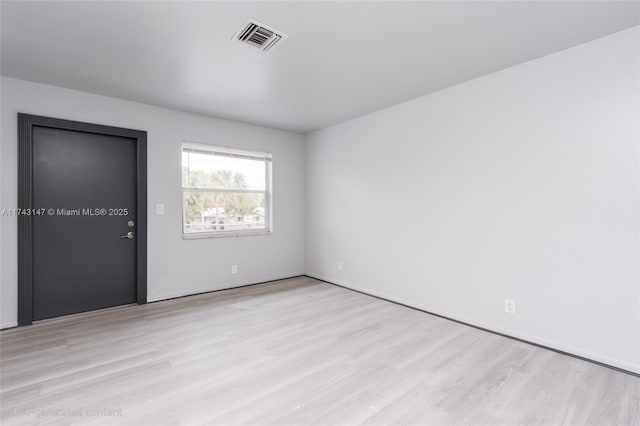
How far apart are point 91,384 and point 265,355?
3.93ft

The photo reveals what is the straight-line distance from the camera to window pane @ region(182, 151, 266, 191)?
414 centimetres

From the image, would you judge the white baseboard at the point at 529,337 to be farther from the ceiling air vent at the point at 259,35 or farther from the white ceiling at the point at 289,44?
the ceiling air vent at the point at 259,35

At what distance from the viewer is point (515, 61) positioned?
268 centimetres

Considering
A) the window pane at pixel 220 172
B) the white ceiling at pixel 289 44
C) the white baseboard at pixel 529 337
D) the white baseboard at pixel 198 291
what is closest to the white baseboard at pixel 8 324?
the white baseboard at pixel 198 291


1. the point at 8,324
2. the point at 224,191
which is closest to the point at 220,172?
the point at 224,191

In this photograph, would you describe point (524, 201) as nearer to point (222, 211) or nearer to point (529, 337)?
point (529, 337)

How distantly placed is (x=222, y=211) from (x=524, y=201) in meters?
3.77

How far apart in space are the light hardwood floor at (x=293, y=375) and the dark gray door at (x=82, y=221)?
0.34 metres

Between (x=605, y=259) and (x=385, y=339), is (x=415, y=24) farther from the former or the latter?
(x=385, y=339)

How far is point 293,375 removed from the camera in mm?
2172

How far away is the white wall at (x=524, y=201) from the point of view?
225cm

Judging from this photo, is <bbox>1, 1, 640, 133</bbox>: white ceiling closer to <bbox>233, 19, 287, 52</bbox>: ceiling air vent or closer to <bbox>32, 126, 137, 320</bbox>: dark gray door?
<bbox>233, 19, 287, 52</bbox>: ceiling air vent

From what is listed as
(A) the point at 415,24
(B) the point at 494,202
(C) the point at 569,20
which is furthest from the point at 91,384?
(C) the point at 569,20

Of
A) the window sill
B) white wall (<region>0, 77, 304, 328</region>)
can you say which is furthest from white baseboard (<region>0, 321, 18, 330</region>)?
the window sill
